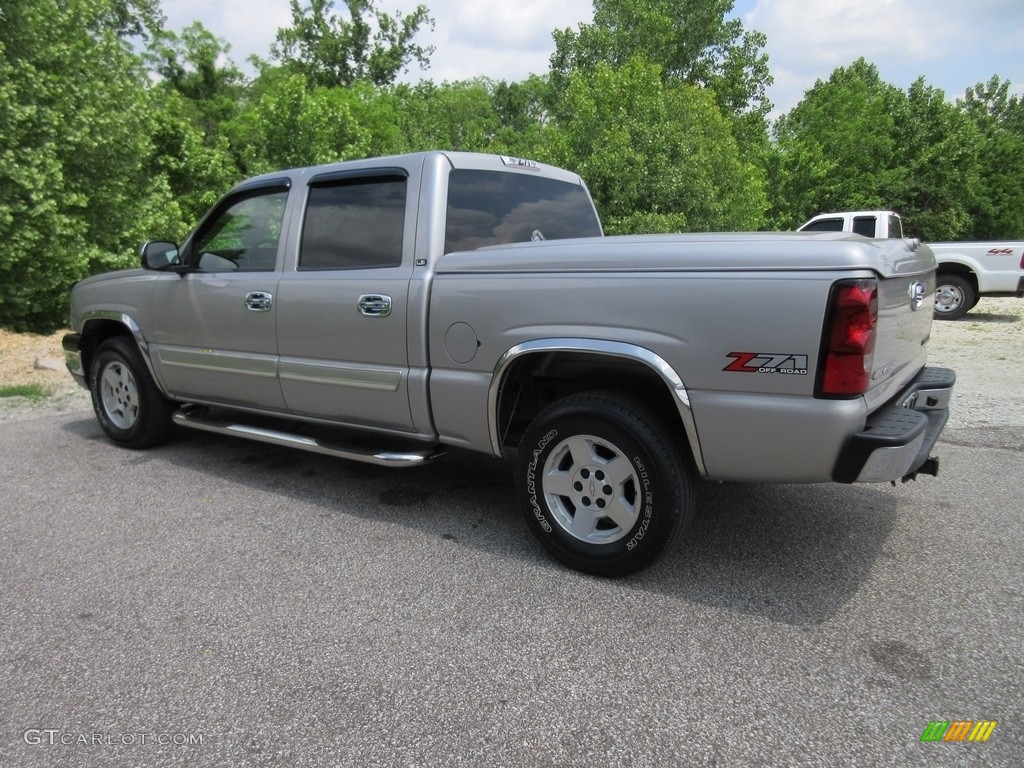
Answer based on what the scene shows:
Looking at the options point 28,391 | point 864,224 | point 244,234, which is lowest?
point 28,391

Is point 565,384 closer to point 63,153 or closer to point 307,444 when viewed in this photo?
point 307,444

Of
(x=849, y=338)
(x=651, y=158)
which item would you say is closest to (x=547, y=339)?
(x=849, y=338)

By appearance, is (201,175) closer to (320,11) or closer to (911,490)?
(911,490)

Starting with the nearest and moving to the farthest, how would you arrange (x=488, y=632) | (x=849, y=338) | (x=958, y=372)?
(x=849, y=338)
(x=488, y=632)
(x=958, y=372)

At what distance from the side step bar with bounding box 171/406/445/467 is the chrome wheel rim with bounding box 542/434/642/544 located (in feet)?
2.55

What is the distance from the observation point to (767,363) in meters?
2.68

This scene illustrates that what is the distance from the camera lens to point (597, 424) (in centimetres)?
312

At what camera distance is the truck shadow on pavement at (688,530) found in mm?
3172

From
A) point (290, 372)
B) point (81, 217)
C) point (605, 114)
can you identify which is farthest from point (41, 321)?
point (605, 114)

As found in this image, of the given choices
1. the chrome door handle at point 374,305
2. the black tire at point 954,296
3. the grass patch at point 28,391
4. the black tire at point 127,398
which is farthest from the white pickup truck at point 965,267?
the grass patch at point 28,391

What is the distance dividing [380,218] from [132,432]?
2793mm

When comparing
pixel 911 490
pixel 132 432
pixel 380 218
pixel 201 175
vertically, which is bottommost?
pixel 911 490

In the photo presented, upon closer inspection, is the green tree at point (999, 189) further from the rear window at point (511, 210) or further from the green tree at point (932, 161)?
the rear window at point (511, 210)

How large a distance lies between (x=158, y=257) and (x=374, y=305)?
1.97 meters
